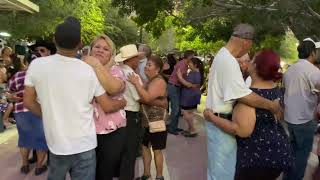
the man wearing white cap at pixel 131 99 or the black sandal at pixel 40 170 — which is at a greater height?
the man wearing white cap at pixel 131 99

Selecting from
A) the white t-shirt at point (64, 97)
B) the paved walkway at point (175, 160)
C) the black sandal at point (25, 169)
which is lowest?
the paved walkway at point (175, 160)

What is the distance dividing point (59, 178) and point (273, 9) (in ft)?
19.6

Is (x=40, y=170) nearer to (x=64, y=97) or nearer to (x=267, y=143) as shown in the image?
(x=64, y=97)

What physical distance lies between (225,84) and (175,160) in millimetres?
4054

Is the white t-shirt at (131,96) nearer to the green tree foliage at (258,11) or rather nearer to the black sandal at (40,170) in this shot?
the black sandal at (40,170)

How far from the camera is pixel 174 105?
10.1 meters

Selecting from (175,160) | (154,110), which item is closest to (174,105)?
(175,160)

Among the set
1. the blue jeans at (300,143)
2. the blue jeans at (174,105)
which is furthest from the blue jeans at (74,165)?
the blue jeans at (174,105)

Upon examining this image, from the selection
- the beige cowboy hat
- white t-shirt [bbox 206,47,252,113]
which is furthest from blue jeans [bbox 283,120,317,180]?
the beige cowboy hat

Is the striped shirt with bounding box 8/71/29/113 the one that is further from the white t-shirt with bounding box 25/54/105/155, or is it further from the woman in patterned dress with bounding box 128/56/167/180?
the white t-shirt with bounding box 25/54/105/155

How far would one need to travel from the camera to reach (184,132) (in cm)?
992

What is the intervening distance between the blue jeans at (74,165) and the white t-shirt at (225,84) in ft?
3.48

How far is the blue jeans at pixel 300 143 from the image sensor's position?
505 cm

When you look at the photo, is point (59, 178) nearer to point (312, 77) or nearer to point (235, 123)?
point (235, 123)
